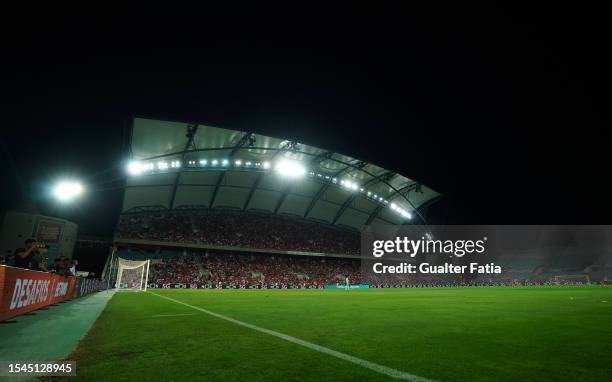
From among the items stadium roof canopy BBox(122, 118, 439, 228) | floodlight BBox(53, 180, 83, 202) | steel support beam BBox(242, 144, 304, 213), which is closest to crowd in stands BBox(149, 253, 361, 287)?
stadium roof canopy BBox(122, 118, 439, 228)

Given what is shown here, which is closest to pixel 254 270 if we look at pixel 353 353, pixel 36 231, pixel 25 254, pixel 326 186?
pixel 326 186

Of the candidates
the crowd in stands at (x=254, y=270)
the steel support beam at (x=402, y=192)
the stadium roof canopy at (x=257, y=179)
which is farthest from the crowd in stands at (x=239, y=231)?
the steel support beam at (x=402, y=192)

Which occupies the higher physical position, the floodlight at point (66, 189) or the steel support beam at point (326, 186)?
the steel support beam at point (326, 186)

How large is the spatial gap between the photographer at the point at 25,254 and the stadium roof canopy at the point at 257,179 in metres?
23.1

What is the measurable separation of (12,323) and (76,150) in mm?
18591

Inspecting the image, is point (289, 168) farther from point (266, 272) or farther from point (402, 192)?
point (402, 192)

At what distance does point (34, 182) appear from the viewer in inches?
961

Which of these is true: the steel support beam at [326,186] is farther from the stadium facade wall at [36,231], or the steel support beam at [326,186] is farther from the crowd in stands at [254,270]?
the stadium facade wall at [36,231]

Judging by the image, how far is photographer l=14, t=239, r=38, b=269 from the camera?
26.8 feet

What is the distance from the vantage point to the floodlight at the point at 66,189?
83.1ft

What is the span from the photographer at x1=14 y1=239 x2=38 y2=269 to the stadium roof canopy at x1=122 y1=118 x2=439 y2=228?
23.1 metres

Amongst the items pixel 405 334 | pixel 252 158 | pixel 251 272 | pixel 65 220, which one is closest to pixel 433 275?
pixel 251 272

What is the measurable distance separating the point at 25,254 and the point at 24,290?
94cm

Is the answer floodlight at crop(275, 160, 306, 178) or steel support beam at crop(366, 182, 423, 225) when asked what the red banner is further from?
steel support beam at crop(366, 182, 423, 225)
